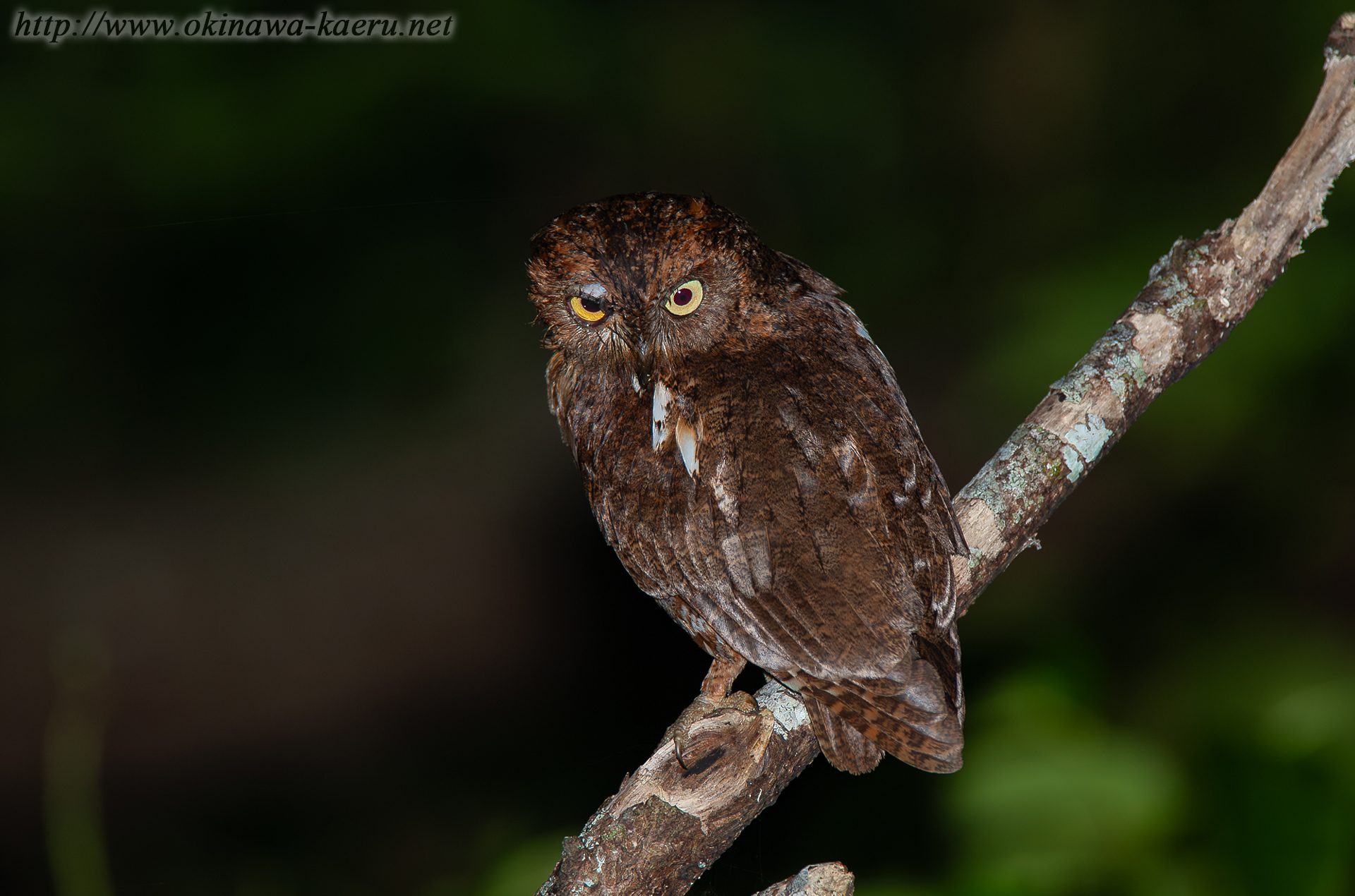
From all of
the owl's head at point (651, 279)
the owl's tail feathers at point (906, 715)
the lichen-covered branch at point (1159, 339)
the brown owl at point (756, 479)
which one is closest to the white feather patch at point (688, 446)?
the brown owl at point (756, 479)

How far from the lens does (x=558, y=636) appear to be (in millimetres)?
4645

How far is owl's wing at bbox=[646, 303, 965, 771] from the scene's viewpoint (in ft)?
6.20

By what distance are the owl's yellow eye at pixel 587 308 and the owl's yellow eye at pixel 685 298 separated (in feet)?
0.51

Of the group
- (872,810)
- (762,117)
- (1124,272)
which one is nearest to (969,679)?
(872,810)

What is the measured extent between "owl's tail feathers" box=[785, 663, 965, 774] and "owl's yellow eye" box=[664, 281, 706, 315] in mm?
843

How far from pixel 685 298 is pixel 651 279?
0.36 ft

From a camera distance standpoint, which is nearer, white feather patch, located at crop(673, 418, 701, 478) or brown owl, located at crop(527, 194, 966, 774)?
brown owl, located at crop(527, 194, 966, 774)

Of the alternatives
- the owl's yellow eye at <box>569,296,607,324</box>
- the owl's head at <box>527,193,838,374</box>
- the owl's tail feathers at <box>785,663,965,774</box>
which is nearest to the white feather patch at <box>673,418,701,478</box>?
the owl's head at <box>527,193,838,374</box>

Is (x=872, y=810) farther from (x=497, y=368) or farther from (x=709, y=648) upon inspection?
(x=497, y=368)

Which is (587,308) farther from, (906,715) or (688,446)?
(906,715)

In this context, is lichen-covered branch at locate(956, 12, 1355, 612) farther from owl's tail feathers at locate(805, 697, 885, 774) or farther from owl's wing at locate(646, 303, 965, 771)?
owl's tail feathers at locate(805, 697, 885, 774)

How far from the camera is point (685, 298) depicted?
2088 mm

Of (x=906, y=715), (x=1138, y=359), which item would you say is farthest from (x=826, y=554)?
(x=1138, y=359)

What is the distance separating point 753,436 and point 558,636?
2.91m
